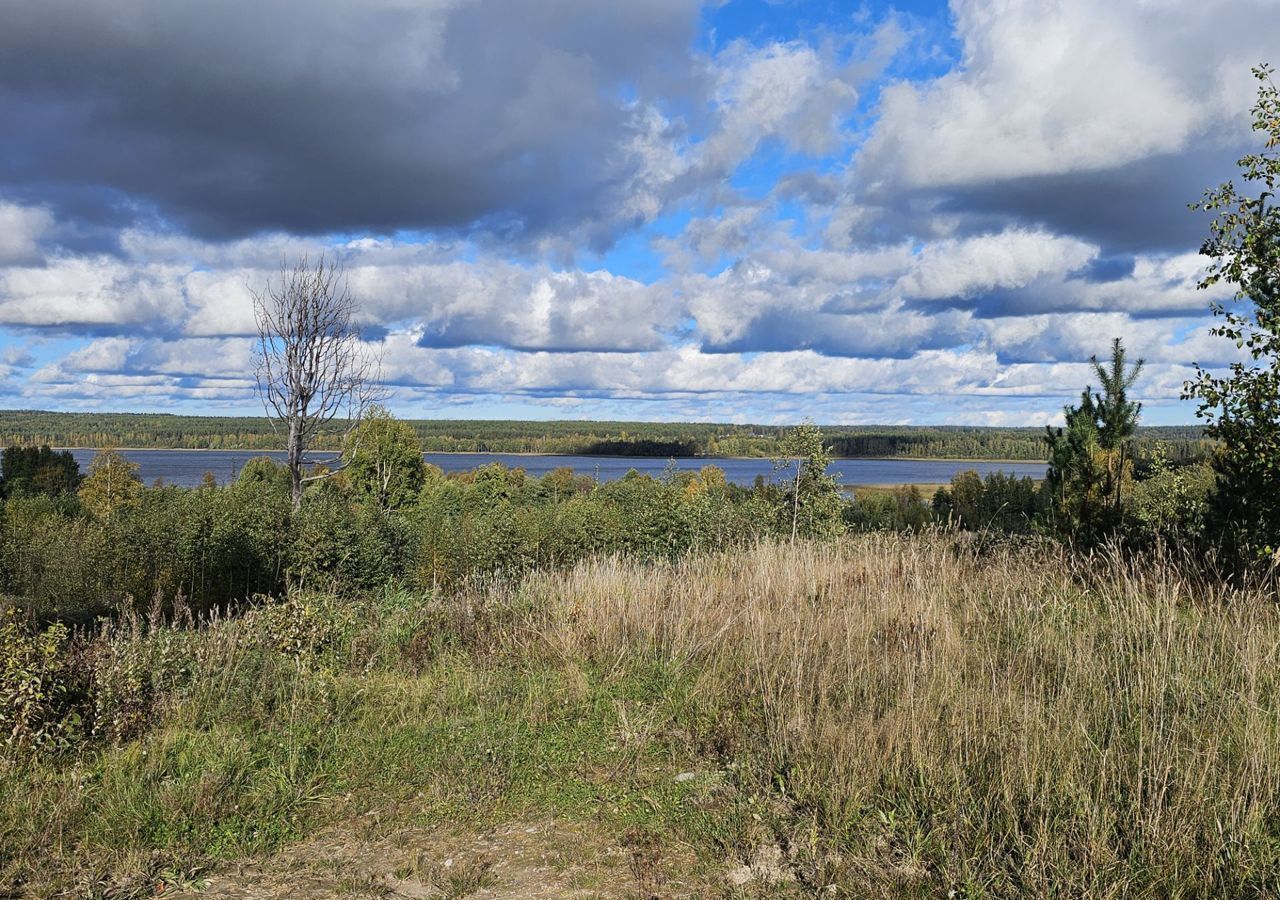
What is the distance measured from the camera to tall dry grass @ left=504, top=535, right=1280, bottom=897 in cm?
357

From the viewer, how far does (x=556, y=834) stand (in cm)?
446

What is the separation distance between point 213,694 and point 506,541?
15.8m

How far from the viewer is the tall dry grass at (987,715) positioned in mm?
3571

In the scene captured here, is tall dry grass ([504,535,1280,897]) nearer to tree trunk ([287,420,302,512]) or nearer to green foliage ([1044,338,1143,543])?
green foliage ([1044,338,1143,543])

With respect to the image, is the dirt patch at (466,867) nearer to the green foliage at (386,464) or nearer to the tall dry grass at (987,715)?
the tall dry grass at (987,715)

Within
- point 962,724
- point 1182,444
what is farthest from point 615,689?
point 1182,444

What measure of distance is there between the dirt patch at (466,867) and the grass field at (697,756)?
0.06ft

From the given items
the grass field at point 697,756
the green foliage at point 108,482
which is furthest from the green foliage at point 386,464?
the grass field at point 697,756

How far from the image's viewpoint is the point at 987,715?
4.74m

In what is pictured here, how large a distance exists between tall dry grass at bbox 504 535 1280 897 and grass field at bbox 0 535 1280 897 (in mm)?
22

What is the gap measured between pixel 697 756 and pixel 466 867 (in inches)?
62.3

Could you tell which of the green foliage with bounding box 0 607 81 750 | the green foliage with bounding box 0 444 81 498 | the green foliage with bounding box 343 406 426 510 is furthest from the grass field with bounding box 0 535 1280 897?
the green foliage with bounding box 0 444 81 498

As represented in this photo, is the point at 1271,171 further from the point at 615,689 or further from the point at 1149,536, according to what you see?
the point at 615,689


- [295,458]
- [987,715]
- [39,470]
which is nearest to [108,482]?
[39,470]
